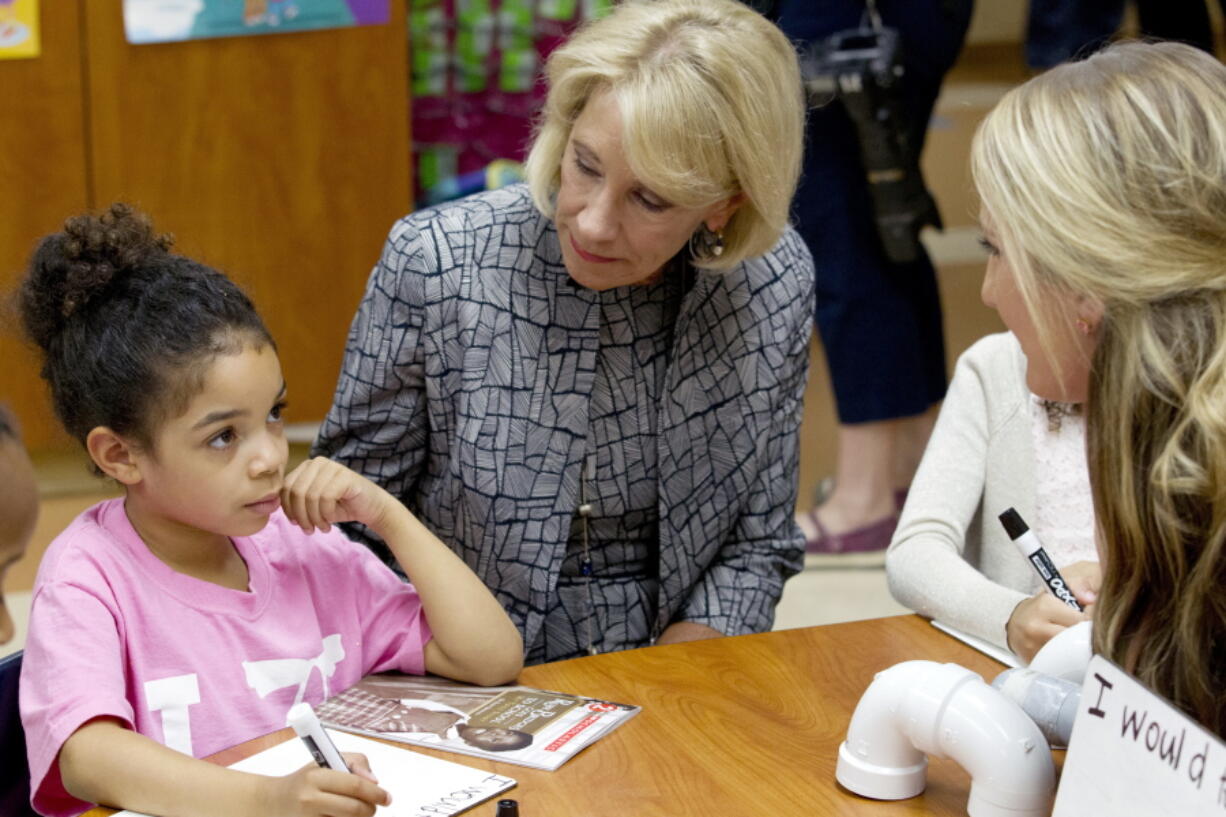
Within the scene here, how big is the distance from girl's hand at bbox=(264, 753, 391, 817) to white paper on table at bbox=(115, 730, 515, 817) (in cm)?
5

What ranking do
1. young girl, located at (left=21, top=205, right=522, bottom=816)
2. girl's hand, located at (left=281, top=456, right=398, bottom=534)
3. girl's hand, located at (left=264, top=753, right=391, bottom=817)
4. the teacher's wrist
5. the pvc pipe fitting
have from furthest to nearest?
the teacher's wrist
girl's hand, located at (left=281, top=456, right=398, bottom=534)
young girl, located at (left=21, top=205, right=522, bottom=816)
the pvc pipe fitting
girl's hand, located at (left=264, top=753, right=391, bottom=817)

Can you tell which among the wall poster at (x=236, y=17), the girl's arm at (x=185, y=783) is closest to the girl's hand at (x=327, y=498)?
the girl's arm at (x=185, y=783)

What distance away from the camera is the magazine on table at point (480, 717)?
1.24m

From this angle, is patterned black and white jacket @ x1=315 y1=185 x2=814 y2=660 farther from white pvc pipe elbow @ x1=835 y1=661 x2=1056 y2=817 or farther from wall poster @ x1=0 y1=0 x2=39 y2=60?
wall poster @ x1=0 y1=0 x2=39 y2=60

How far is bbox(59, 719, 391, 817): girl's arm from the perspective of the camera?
1.08 metres

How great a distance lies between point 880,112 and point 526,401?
5.48 feet

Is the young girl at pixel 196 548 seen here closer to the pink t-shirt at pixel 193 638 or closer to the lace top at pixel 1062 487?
the pink t-shirt at pixel 193 638

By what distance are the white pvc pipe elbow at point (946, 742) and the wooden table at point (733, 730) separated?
3cm

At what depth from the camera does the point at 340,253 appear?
3652 mm

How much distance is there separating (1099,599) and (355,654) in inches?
28.1

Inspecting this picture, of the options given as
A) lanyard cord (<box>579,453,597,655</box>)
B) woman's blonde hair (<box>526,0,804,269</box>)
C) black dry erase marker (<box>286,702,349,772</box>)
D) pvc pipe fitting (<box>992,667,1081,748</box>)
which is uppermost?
woman's blonde hair (<box>526,0,804,269</box>)

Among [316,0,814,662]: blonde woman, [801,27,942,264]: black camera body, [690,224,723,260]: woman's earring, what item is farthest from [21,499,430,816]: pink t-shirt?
[801,27,942,264]: black camera body

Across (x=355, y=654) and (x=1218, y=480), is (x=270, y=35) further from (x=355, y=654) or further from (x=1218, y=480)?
(x=1218, y=480)

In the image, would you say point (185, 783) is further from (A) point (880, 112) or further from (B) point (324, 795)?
(A) point (880, 112)
